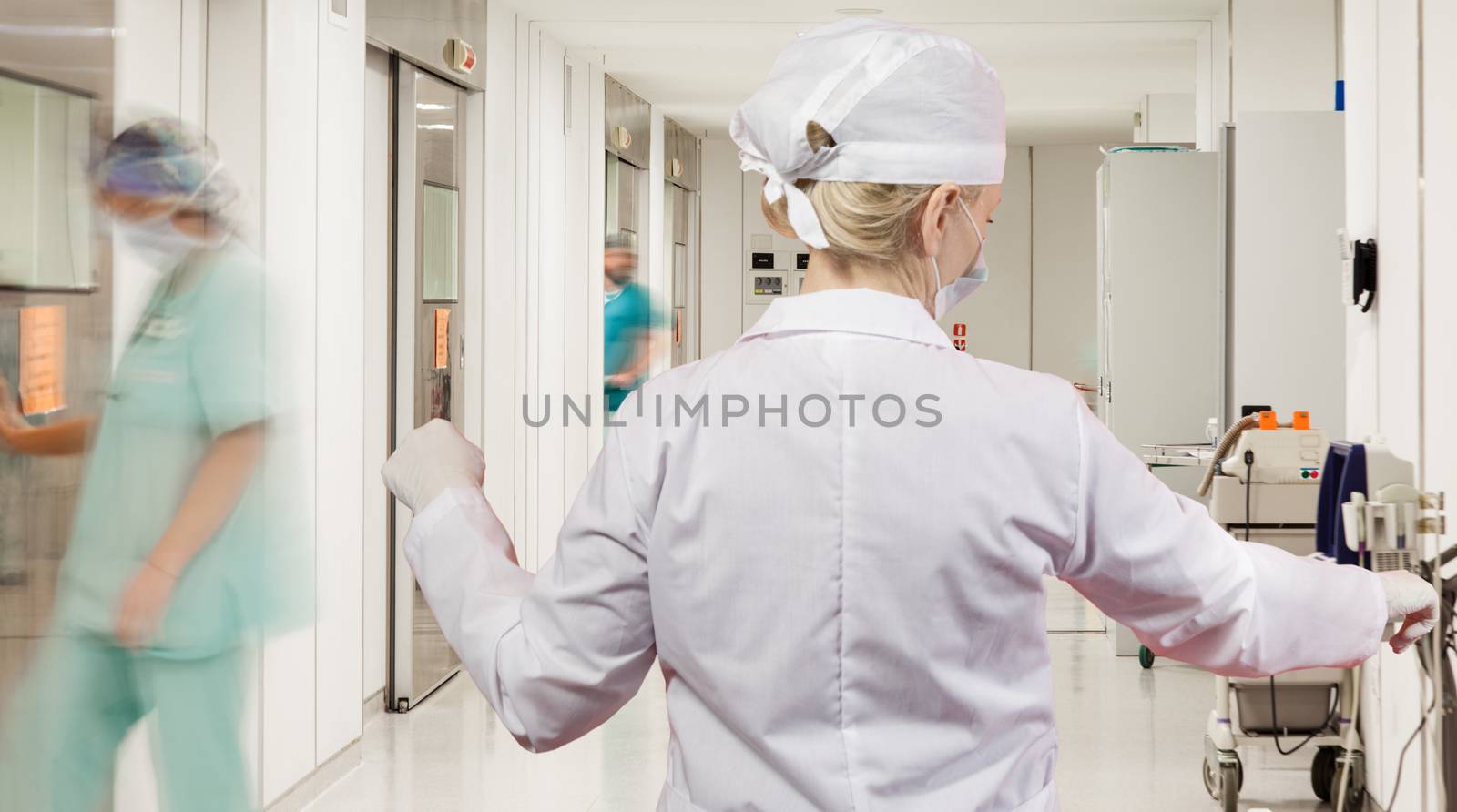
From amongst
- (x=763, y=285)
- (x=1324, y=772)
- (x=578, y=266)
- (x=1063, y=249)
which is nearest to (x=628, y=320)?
(x=578, y=266)

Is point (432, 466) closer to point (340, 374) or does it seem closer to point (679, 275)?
point (340, 374)

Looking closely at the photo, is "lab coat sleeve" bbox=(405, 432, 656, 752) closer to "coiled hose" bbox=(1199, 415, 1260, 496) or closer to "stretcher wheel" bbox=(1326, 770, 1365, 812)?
"stretcher wheel" bbox=(1326, 770, 1365, 812)

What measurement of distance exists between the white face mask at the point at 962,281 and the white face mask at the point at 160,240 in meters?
1.54

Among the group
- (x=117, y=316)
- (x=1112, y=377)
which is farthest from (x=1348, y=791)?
(x=117, y=316)

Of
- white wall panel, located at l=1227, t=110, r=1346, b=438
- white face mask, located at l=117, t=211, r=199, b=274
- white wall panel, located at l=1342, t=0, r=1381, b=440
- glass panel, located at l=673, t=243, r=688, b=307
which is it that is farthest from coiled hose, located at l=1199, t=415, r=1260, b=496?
glass panel, located at l=673, t=243, r=688, b=307

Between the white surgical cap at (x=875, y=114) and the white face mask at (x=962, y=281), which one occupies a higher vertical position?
the white surgical cap at (x=875, y=114)

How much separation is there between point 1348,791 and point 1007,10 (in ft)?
12.6

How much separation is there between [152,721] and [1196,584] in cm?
183

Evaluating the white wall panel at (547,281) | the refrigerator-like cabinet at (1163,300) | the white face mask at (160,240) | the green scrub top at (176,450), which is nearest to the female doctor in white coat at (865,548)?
the green scrub top at (176,450)

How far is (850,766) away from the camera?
3.22 ft

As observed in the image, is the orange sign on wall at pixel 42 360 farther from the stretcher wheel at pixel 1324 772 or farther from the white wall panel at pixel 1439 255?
the stretcher wheel at pixel 1324 772

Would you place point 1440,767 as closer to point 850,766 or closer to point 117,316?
point 850,766

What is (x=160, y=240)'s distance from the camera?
2.33 metres

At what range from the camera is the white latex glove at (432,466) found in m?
1.13
